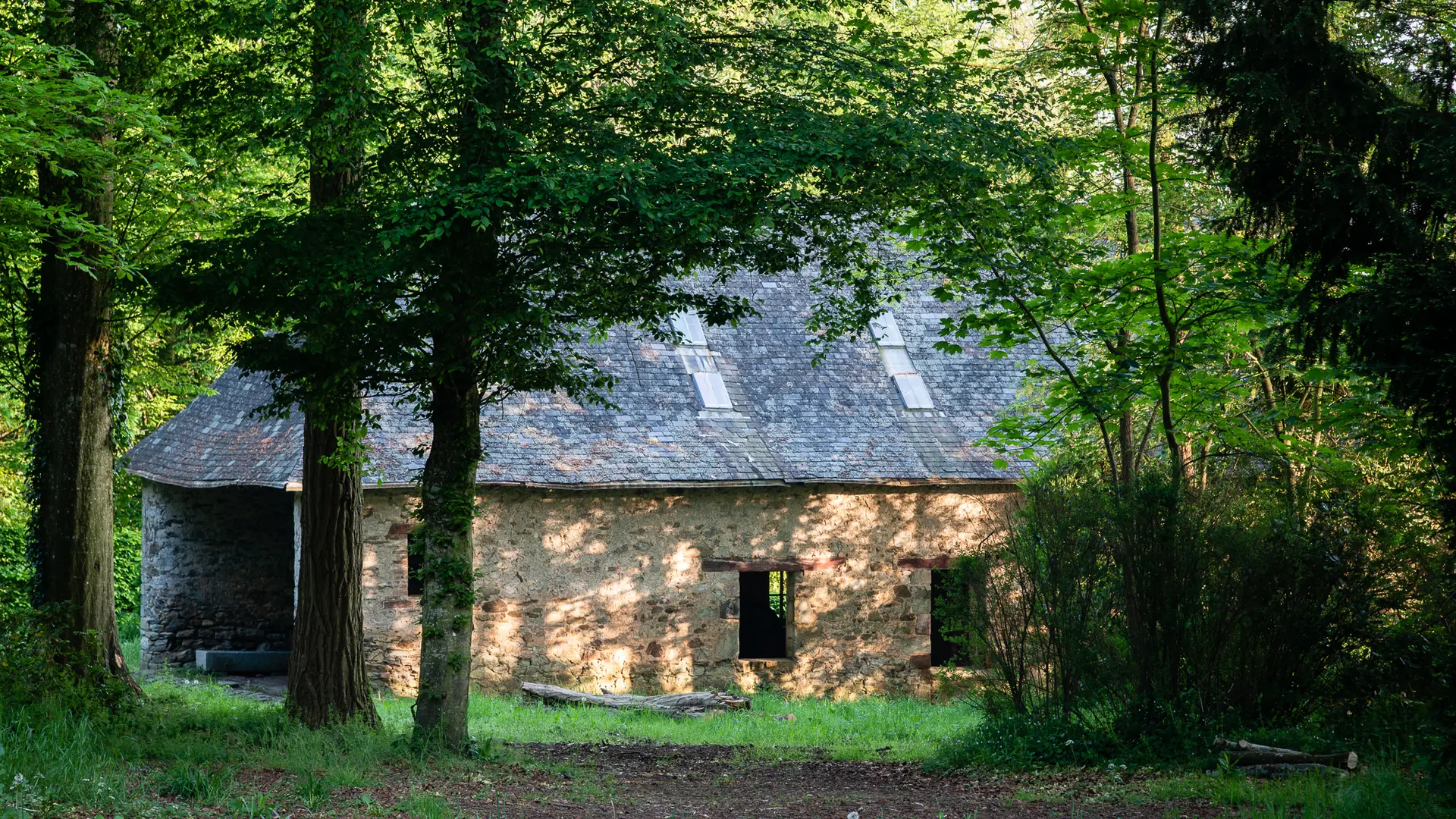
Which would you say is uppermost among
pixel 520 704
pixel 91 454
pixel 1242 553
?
pixel 91 454

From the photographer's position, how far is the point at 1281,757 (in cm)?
766

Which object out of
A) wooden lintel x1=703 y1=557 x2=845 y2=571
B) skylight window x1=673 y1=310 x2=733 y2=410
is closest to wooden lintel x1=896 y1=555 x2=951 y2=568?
wooden lintel x1=703 y1=557 x2=845 y2=571

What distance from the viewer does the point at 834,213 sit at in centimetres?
897

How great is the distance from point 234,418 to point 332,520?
6516mm

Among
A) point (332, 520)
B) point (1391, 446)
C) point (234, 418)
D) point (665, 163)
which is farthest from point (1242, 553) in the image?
point (234, 418)

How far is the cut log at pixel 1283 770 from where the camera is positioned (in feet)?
24.3

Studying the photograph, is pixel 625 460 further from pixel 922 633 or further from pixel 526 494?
pixel 922 633

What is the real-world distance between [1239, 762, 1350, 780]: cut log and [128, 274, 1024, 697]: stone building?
625cm

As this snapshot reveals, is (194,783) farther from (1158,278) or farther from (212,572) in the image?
(212,572)

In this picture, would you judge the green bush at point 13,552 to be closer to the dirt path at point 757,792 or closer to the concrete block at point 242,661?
the concrete block at point 242,661

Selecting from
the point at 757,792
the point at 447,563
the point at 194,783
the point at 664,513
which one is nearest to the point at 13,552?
the point at 664,513

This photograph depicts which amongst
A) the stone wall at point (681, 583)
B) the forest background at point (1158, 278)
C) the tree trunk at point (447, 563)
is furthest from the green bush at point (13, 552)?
the tree trunk at point (447, 563)

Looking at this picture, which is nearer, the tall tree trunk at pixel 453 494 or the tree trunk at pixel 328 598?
the tall tree trunk at pixel 453 494

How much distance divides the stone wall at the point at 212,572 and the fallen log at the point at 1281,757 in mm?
12101
